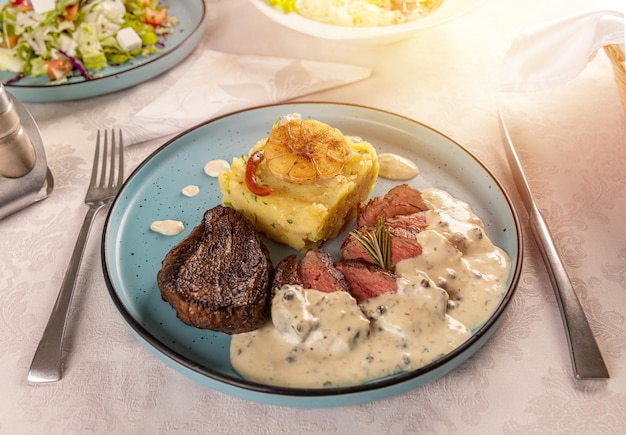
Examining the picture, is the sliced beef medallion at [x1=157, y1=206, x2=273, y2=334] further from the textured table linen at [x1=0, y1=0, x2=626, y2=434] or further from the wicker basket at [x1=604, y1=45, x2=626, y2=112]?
the wicker basket at [x1=604, y1=45, x2=626, y2=112]

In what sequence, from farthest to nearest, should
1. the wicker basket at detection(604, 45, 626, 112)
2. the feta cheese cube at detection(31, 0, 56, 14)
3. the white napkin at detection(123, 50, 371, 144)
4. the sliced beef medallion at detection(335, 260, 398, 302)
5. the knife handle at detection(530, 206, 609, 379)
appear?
the feta cheese cube at detection(31, 0, 56, 14), the white napkin at detection(123, 50, 371, 144), the wicker basket at detection(604, 45, 626, 112), the sliced beef medallion at detection(335, 260, 398, 302), the knife handle at detection(530, 206, 609, 379)

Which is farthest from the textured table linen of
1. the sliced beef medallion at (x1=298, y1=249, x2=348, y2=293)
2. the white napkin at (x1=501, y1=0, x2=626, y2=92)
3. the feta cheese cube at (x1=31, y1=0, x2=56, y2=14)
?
the feta cheese cube at (x1=31, y1=0, x2=56, y2=14)

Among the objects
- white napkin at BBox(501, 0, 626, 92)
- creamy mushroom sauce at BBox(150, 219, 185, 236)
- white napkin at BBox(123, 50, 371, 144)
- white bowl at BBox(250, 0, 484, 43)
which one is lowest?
creamy mushroom sauce at BBox(150, 219, 185, 236)

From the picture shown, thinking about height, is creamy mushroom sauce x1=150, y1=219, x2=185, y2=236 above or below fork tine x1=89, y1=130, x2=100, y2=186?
above

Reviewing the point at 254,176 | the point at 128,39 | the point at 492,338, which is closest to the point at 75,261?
the point at 254,176

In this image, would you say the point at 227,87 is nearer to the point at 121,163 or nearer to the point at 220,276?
the point at 121,163
